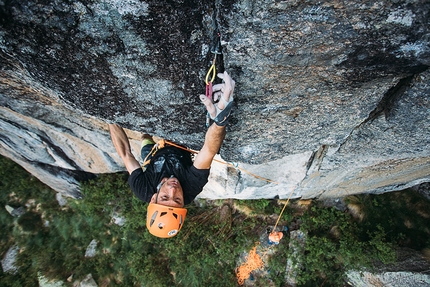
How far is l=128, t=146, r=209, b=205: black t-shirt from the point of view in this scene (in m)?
3.29

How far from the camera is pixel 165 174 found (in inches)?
131

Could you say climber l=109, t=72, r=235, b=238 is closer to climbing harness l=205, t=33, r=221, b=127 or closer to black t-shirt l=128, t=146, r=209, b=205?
black t-shirt l=128, t=146, r=209, b=205

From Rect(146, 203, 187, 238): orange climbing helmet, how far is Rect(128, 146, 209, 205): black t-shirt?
0.21 metres

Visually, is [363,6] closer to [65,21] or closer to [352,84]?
[352,84]

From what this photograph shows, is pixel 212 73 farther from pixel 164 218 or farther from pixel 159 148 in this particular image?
pixel 164 218

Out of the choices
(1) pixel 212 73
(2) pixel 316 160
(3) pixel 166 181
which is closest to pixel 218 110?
(1) pixel 212 73

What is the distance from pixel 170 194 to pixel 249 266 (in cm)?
371

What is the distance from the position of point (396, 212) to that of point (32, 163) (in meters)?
7.85

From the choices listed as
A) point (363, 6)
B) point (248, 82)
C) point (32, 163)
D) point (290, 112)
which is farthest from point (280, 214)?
point (32, 163)

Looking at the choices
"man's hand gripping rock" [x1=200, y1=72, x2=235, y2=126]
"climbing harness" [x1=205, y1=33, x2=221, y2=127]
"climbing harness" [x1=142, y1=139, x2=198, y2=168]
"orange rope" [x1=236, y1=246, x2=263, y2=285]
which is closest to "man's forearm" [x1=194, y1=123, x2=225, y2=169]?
"man's hand gripping rock" [x1=200, y1=72, x2=235, y2=126]

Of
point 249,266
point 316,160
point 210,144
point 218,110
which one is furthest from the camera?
point 249,266

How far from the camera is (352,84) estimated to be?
6.86ft

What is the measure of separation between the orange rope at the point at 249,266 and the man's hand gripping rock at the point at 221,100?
4.54 m

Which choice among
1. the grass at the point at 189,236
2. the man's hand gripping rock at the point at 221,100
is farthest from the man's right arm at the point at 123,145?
the grass at the point at 189,236
